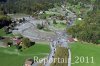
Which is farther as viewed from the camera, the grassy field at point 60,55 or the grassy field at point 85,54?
the grassy field at point 85,54

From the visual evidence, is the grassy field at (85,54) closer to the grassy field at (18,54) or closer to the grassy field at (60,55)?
the grassy field at (60,55)

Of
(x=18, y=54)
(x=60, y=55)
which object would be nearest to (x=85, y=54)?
(x=60, y=55)

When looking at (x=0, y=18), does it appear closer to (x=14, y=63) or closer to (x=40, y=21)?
(x=40, y=21)

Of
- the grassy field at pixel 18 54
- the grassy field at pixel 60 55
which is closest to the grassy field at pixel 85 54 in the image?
the grassy field at pixel 60 55

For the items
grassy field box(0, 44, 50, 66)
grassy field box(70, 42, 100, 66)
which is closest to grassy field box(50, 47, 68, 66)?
grassy field box(70, 42, 100, 66)

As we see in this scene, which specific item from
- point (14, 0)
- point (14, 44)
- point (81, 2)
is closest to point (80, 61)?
point (14, 44)

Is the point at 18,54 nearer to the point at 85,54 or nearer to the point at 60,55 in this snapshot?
the point at 60,55
